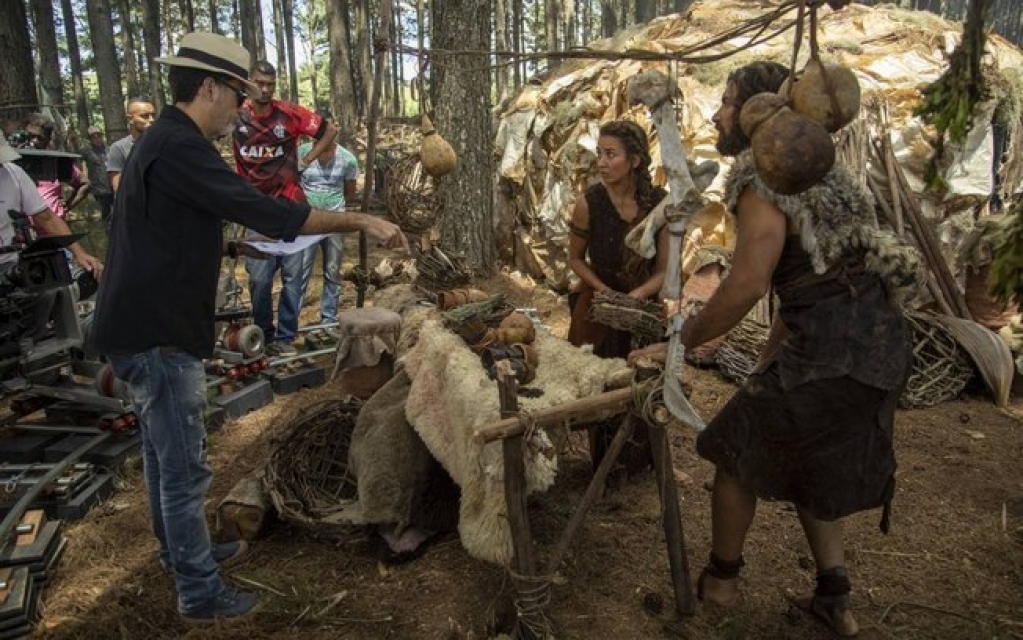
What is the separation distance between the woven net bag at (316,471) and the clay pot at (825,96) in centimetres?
271

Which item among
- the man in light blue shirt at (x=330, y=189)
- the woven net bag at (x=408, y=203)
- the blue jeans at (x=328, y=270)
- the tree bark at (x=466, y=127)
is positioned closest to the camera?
the woven net bag at (x=408, y=203)

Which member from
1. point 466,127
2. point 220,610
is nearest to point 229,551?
point 220,610

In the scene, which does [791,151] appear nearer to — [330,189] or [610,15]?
[330,189]

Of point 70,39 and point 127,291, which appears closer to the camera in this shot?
point 127,291

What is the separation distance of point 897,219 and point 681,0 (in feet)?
78.2

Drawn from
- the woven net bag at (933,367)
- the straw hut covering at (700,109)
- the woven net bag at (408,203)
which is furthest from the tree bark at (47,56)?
the woven net bag at (933,367)

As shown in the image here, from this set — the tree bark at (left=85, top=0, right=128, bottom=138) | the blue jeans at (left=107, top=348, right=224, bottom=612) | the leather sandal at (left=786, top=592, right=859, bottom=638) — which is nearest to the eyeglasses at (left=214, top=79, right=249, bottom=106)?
the blue jeans at (left=107, top=348, right=224, bottom=612)

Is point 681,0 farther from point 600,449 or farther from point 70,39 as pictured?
point 600,449

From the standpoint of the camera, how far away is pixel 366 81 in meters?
20.0

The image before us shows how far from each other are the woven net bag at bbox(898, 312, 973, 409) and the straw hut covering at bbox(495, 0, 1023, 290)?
1384 millimetres

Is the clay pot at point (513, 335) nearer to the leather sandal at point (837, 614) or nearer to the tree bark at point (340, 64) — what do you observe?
the leather sandal at point (837, 614)

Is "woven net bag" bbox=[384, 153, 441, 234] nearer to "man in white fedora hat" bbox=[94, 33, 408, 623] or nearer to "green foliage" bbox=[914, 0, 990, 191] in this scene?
"man in white fedora hat" bbox=[94, 33, 408, 623]

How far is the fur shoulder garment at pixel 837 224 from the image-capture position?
2291 mm

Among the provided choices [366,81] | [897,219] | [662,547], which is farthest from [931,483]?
[366,81]
